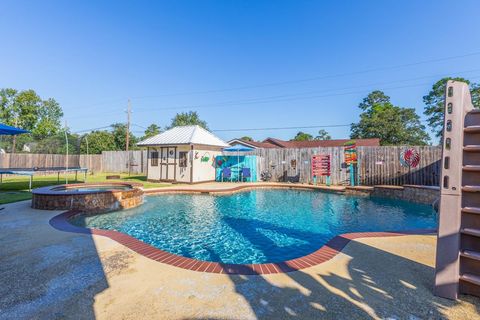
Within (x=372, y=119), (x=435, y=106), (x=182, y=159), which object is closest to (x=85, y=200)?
(x=182, y=159)

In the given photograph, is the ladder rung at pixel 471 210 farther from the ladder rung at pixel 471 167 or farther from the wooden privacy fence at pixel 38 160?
the wooden privacy fence at pixel 38 160

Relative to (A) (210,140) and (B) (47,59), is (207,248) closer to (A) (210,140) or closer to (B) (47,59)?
(A) (210,140)

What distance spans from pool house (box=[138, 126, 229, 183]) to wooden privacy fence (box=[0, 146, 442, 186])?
3.21m

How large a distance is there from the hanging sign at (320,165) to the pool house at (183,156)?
19.6 feet

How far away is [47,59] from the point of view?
14.3 metres

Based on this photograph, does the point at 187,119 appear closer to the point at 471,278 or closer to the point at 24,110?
the point at 24,110

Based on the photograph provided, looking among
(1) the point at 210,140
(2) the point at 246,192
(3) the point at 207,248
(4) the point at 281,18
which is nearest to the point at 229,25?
(4) the point at 281,18

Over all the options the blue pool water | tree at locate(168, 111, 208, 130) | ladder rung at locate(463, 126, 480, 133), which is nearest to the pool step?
ladder rung at locate(463, 126, 480, 133)

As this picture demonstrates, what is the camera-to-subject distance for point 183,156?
13.3 metres

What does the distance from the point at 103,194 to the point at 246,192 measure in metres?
6.37

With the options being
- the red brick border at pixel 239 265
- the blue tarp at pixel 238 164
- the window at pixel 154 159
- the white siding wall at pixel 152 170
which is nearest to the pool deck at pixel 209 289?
the red brick border at pixel 239 265

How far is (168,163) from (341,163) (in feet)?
33.8

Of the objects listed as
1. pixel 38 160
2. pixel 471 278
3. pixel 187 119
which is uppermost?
pixel 187 119

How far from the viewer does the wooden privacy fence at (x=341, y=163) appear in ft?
34.3
